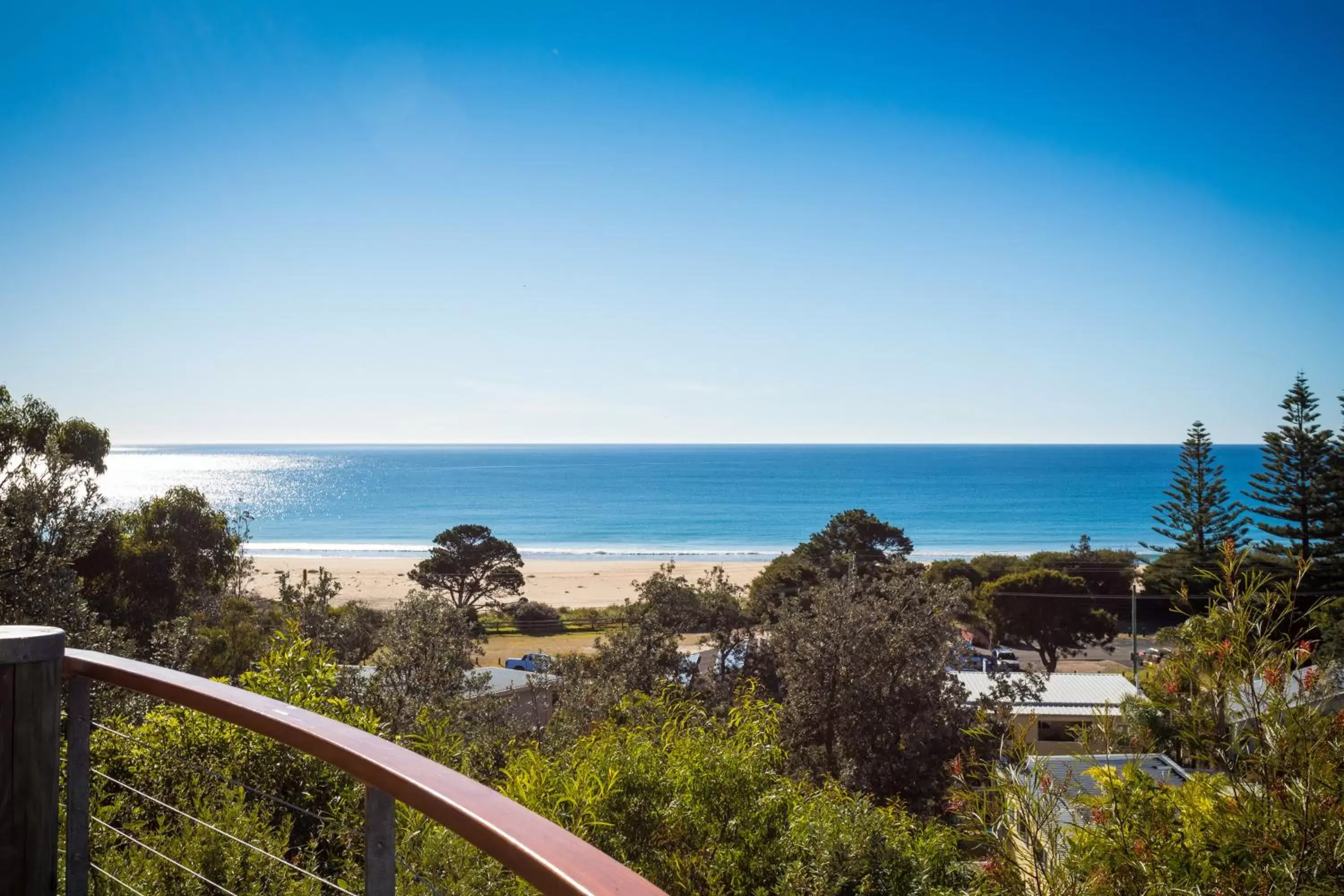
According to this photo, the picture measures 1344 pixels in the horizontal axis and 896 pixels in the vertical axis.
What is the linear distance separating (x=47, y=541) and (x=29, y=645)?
8.26 meters

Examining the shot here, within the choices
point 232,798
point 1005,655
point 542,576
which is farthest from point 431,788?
point 542,576

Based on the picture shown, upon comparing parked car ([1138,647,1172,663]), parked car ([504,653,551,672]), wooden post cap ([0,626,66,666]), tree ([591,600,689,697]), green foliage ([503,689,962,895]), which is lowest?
parked car ([504,653,551,672])

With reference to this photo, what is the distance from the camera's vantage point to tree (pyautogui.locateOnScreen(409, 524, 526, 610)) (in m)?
30.3

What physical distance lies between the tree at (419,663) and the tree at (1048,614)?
20.0 metres

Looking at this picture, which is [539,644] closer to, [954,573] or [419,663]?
[954,573]

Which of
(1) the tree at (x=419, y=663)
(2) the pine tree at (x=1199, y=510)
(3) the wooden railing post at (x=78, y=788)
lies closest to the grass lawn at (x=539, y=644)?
(1) the tree at (x=419, y=663)

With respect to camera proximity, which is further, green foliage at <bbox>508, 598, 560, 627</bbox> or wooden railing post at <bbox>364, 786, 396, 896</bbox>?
green foliage at <bbox>508, 598, 560, 627</bbox>

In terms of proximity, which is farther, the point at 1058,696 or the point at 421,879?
the point at 1058,696

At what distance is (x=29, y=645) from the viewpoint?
4.15 feet

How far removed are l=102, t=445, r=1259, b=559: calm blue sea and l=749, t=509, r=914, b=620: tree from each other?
20446 mm

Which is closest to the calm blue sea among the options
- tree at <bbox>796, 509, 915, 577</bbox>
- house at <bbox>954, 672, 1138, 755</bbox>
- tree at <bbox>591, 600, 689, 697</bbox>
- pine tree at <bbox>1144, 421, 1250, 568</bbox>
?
pine tree at <bbox>1144, 421, 1250, 568</bbox>

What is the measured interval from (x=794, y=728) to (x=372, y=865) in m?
10.0

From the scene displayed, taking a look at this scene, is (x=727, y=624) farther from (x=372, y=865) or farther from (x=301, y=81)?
(x=372, y=865)

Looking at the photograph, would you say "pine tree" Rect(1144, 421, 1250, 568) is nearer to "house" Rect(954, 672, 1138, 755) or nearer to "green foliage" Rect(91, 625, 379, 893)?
"house" Rect(954, 672, 1138, 755)
